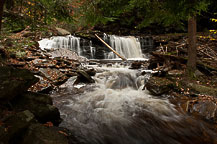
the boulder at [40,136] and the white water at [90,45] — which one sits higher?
the white water at [90,45]

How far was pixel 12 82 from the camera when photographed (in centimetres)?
331

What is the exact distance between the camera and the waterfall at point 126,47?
1756cm

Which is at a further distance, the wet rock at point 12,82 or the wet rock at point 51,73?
the wet rock at point 51,73

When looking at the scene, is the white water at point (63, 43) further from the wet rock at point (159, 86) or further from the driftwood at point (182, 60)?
the wet rock at point (159, 86)

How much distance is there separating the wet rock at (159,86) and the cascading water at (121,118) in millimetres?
333

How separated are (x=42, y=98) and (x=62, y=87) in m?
2.95

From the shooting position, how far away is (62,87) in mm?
7078

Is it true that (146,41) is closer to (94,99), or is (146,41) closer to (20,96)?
(94,99)

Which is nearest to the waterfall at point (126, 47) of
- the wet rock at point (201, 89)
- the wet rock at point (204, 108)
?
the wet rock at point (201, 89)

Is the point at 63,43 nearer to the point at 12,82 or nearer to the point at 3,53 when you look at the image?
the point at 3,53

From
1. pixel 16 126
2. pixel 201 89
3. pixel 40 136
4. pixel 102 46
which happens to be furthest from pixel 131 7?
pixel 102 46

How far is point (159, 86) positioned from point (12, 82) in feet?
19.2

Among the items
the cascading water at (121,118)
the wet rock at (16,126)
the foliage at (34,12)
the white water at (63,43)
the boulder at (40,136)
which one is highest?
the white water at (63,43)

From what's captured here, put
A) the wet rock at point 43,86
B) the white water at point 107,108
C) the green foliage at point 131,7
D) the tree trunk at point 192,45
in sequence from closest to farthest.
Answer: the green foliage at point 131,7
the white water at point 107,108
the wet rock at point 43,86
the tree trunk at point 192,45
